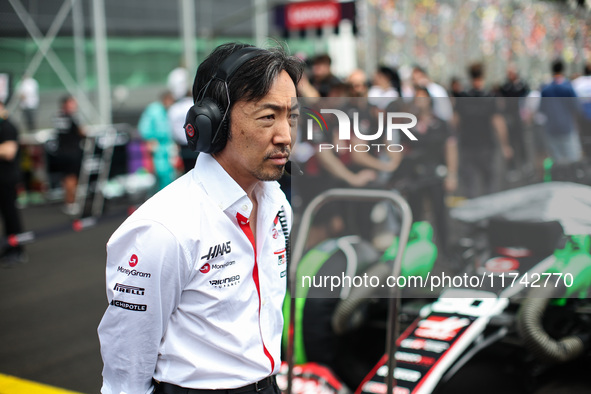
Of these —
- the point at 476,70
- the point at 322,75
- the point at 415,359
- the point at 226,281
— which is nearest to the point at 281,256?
the point at 226,281

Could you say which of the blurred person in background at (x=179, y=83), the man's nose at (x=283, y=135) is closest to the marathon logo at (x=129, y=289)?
the man's nose at (x=283, y=135)

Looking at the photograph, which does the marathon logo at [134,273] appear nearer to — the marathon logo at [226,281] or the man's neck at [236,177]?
the marathon logo at [226,281]

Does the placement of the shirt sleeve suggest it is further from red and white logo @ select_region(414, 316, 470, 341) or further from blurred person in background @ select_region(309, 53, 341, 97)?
blurred person in background @ select_region(309, 53, 341, 97)

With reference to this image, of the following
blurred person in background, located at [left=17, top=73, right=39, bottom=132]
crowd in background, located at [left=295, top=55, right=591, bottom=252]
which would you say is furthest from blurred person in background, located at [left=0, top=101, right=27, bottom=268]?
blurred person in background, located at [left=17, top=73, right=39, bottom=132]

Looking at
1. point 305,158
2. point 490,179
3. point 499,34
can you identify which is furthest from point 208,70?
point 499,34

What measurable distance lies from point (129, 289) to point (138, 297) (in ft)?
0.10

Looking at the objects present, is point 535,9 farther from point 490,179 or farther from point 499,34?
point 490,179

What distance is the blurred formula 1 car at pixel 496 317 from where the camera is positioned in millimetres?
2758

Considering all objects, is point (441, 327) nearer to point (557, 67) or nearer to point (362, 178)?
point (362, 178)

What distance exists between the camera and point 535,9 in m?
18.1

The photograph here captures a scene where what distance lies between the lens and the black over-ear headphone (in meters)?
1.68

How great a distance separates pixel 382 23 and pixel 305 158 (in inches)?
691

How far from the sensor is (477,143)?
395cm

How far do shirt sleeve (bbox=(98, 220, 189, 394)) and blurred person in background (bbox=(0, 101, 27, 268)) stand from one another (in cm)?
618
